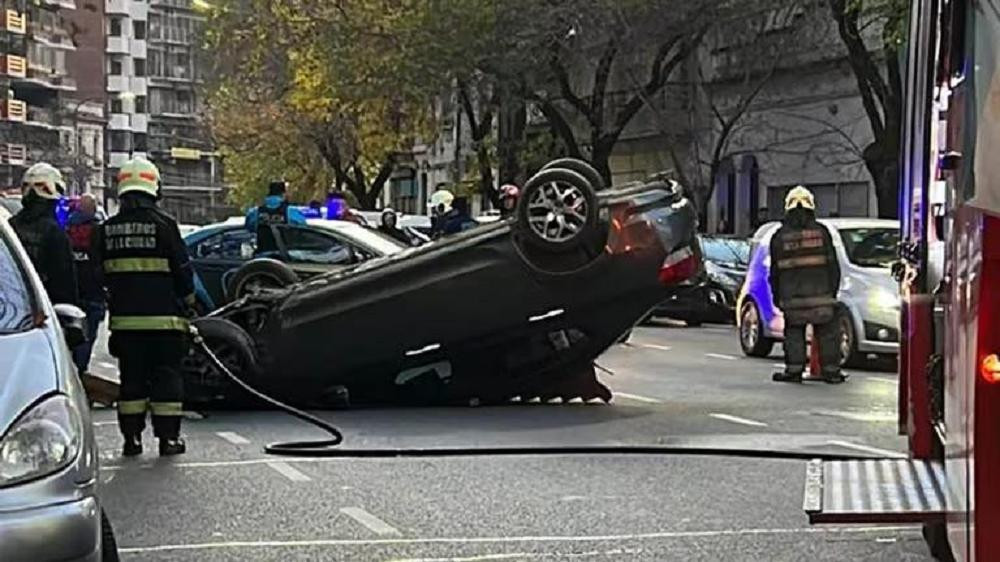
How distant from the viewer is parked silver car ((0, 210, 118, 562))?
5172 mm

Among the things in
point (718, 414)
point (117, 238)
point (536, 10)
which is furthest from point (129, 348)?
point (536, 10)

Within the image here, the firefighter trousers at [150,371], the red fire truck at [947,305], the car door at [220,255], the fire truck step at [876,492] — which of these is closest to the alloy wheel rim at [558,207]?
the firefighter trousers at [150,371]

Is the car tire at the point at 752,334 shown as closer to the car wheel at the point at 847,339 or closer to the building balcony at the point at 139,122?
the car wheel at the point at 847,339

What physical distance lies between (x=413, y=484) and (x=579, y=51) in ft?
89.8

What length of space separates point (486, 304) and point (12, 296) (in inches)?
269

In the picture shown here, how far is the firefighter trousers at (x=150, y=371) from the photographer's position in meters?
10.7

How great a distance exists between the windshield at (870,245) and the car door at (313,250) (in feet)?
18.0

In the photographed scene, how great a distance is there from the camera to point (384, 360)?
13.4m

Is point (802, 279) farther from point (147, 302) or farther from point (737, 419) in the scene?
point (147, 302)

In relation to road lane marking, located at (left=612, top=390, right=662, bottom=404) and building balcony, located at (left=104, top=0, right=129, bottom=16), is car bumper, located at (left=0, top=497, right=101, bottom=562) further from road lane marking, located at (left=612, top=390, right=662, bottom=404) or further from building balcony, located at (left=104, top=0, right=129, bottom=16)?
building balcony, located at (left=104, top=0, right=129, bottom=16)

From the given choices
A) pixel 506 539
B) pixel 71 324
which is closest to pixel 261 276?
pixel 506 539

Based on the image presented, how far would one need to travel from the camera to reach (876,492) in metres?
6.33

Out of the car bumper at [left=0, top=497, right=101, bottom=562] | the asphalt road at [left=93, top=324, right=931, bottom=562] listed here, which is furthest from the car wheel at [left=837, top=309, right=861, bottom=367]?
the car bumper at [left=0, top=497, right=101, bottom=562]

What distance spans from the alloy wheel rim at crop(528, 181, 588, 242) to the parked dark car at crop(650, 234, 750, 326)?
13.8 m
